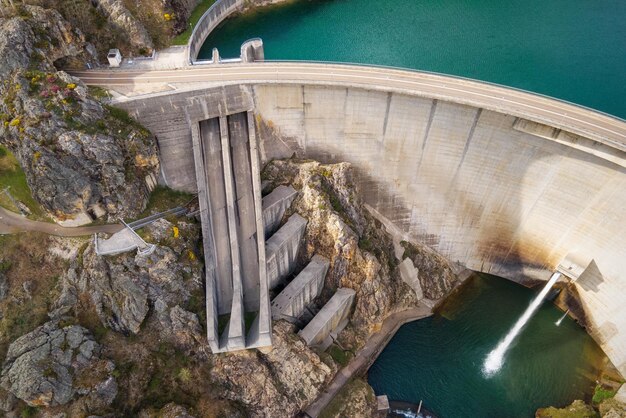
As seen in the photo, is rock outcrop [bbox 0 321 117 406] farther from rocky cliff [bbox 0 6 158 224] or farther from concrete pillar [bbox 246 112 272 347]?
concrete pillar [bbox 246 112 272 347]

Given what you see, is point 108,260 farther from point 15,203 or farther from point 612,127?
point 612,127

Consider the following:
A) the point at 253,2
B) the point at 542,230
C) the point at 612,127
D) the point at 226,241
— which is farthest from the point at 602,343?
the point at 253,2

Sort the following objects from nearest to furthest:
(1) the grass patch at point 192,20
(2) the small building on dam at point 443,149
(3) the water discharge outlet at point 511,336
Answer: (2) the small building on dam at point 443,149 < (3) the water discharge outlet at point 511,336 < (1) the grass patch at point 192,20

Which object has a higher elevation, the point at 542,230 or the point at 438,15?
the point at 438,15

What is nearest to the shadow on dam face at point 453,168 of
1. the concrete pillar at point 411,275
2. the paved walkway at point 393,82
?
the paved walkway at point 393,82

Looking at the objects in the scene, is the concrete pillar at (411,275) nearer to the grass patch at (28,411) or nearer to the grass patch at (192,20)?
the grass patch at (28,411)

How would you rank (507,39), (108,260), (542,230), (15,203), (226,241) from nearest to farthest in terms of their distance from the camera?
(108,260), (15,203), (226,241), (542,230), (507,39)
